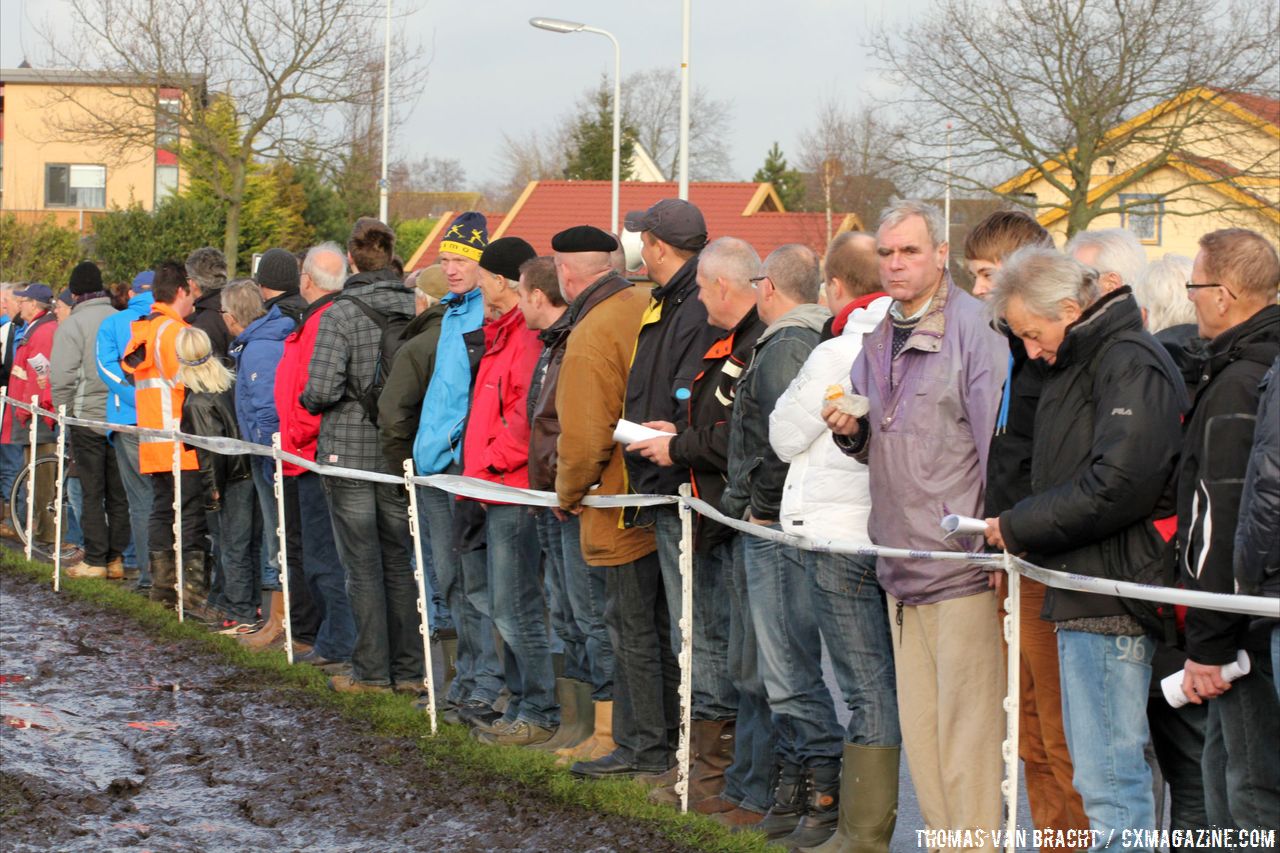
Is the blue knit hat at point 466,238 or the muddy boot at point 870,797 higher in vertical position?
the blue knit hat at point 466,238

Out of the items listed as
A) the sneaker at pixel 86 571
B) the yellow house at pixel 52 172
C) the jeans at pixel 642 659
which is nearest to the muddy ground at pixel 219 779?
the jeans at pixel 642 659

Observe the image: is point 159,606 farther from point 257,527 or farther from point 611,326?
point 611,326

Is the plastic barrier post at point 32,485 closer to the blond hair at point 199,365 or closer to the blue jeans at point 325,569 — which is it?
the blond hair at point 199,365

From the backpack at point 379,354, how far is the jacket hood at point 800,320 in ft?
11.3

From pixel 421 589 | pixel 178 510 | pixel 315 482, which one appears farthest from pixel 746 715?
pixel 178 510

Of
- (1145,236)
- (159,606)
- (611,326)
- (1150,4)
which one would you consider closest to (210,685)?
(159,606)

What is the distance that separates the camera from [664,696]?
24.3ft

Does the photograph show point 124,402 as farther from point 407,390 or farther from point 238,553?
point 407,390

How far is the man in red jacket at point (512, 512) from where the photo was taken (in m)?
8.09

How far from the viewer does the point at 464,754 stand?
7840 mm

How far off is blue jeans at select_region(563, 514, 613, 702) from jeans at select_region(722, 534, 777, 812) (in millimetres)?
941

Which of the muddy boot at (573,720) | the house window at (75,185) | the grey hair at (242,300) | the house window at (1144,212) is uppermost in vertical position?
the house window at (75,185)

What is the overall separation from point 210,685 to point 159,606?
284cm

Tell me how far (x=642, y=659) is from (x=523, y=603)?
1048mm
